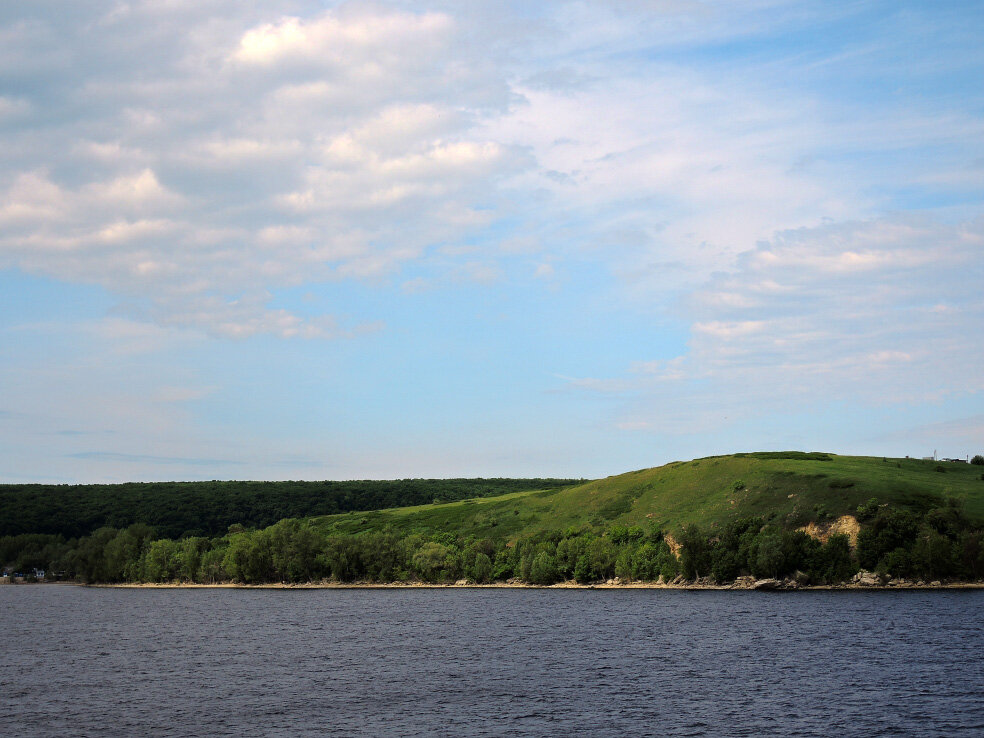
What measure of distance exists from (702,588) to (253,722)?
401ft

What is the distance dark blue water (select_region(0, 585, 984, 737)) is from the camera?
59.9 m

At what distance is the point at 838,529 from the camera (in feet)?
531

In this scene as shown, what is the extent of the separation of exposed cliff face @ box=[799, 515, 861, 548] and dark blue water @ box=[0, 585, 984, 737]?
18.5 metres

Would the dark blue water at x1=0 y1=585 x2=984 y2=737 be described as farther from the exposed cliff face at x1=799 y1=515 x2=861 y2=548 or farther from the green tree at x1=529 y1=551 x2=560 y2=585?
the green tree at x1=529 y1=551 x2=560 y2=585

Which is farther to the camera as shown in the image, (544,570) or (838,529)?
(544,570)

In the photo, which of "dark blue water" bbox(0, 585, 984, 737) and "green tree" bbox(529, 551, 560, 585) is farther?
"green tree" bbox(529, 551, 560, 585)

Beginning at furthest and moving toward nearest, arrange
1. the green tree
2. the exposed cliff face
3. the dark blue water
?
the green tree < the exposed cliff face < the dark blue water

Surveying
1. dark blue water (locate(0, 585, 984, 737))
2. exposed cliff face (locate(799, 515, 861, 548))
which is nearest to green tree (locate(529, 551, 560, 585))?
dark blue water (locate(0, 585, 984, 737))

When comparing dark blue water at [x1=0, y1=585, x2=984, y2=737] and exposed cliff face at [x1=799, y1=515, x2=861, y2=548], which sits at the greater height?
exposed cliff face at [x1=799, y1=515, x2=861, y2=548]

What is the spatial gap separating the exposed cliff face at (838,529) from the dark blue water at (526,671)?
18.5m

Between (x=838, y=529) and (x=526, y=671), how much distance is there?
3913 inches

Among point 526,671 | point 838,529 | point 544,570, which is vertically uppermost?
point 838,529

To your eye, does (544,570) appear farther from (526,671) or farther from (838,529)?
(526,671)

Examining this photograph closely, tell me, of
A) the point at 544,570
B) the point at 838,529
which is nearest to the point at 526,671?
the point at 838,529
